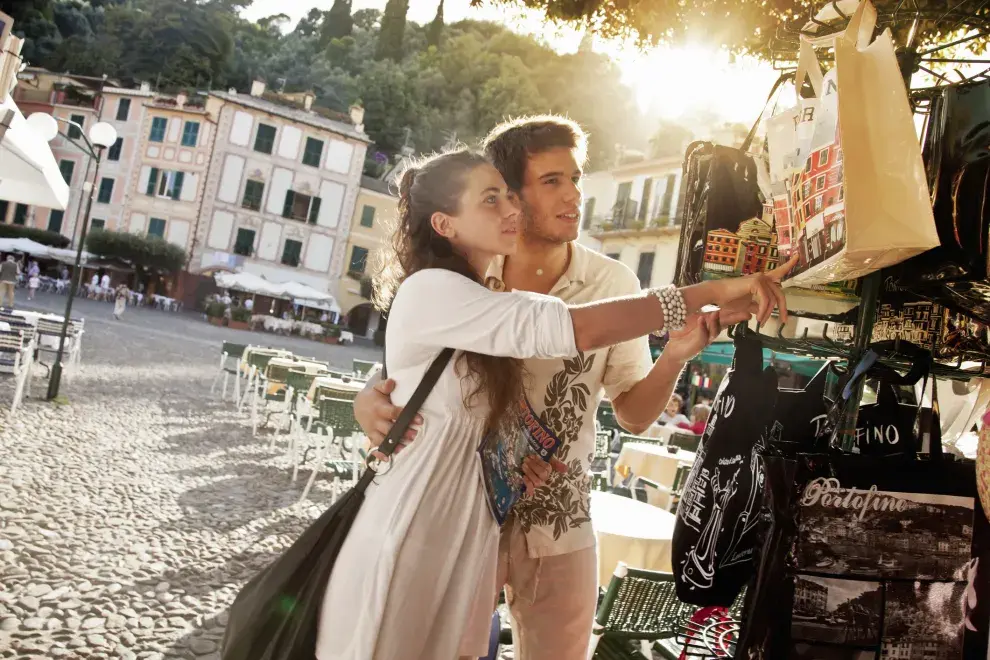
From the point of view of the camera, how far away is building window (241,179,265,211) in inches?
1570

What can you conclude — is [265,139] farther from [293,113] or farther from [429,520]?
[429,520]

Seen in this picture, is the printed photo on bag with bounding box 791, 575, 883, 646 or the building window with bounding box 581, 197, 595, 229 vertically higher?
the building window with bounding box 581, 197, 595, 229

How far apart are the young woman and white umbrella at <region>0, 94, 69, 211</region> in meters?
6.38

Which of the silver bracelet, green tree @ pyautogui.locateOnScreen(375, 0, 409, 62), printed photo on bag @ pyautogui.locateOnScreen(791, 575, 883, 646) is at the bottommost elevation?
printed photo on bag @ pyautogui.locateOnScreen(791, 575, 883, 646)

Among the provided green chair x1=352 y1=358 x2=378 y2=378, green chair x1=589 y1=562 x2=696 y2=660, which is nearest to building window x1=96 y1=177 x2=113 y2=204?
green chair x1=352 y1=358 x2=378 y2=378

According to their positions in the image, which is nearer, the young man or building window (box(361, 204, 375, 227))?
the young man

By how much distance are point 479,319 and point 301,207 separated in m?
41.3

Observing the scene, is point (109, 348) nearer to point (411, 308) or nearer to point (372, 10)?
point (411, 308)

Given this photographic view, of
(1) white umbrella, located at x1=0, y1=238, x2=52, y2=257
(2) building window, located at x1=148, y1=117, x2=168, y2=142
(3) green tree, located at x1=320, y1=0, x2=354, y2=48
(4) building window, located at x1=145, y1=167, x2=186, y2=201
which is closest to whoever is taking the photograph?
(1) white umbrella, located at x1=0, y1=238, x2=52, y2=257

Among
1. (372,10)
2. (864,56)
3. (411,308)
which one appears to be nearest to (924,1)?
(864,56)

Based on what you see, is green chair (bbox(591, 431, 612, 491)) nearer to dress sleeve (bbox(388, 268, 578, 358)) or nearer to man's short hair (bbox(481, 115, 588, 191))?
man's short hair (bbox(481, 115, 588, 191))

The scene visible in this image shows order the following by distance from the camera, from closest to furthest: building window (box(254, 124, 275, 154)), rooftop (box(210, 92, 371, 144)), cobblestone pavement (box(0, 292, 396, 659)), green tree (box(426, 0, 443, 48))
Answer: cobblestone pavement (box(0, 292, 396, 659)), rooftop (box(210, 92, 371, 144)), building window (box(254, 124, 275, 154)), green tree (box(426, 0, 443, 48))

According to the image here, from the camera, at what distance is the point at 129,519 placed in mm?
5617

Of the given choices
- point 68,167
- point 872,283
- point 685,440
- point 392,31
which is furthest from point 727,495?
point 392,31
